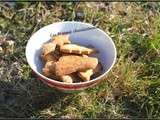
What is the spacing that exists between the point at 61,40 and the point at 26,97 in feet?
1.16

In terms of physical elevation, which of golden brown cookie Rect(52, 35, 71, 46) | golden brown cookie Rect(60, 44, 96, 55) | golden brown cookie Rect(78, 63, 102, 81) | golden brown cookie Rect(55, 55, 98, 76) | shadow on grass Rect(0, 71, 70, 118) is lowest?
shadow on grass Rect(0, 71, 70, 118)

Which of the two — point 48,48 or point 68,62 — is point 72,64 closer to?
point 68,62

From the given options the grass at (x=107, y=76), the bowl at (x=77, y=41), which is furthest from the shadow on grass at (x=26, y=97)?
the bowl at (x=77, y=41)

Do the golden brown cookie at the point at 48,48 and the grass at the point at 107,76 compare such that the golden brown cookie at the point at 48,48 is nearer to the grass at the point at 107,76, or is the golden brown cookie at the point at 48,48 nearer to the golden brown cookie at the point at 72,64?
the golden brown cookie at the point at 72,64

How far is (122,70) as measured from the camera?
244 centimetres

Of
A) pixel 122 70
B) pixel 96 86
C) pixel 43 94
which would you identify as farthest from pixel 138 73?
pixel 43 94

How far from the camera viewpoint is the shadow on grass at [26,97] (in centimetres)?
228

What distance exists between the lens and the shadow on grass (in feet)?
7.48

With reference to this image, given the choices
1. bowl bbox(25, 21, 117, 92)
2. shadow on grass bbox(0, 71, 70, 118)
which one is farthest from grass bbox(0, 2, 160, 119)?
bowl bbox(25, 21, 117, 92)

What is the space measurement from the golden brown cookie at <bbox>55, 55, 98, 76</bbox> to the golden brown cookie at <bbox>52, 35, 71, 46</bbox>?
4.4 inches

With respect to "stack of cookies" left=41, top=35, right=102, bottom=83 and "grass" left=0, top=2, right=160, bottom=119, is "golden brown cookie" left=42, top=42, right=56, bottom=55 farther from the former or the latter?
"grass" left=0, top=2, right=160, bottom=119

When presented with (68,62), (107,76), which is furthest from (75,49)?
(107,76)

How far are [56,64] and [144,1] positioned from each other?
940 mm

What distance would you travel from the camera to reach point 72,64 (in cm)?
216
